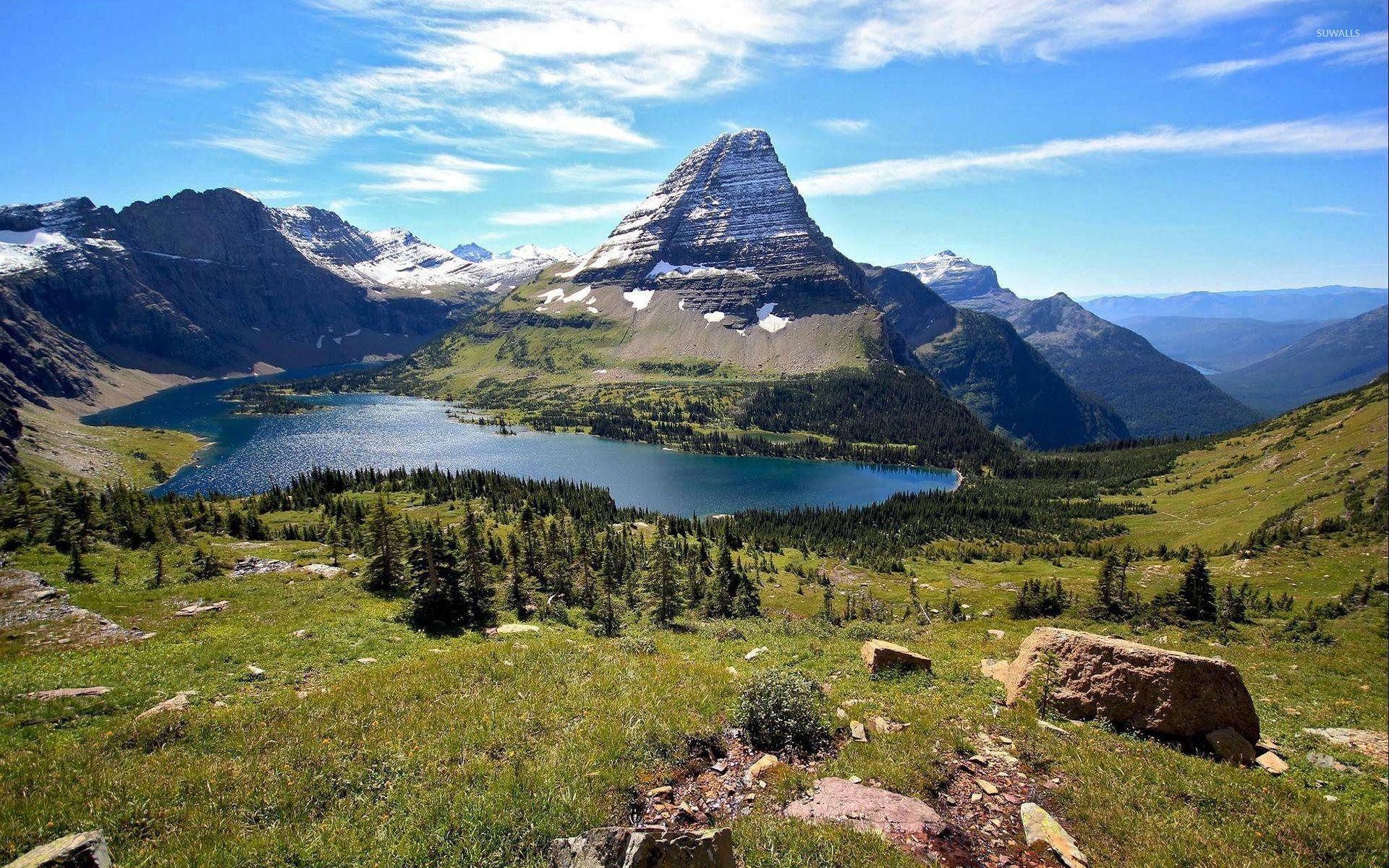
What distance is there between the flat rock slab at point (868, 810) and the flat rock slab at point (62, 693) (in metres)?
17.8

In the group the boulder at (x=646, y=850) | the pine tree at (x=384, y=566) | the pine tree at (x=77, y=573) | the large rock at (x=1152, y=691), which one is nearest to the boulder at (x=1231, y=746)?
the large rock at (x=1152, y=691)

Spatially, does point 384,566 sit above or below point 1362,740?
above

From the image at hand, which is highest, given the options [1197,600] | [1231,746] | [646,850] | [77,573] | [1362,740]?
[646,850]

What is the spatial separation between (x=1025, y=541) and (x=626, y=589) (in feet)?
370

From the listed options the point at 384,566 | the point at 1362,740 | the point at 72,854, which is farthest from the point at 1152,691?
the point at 384,566

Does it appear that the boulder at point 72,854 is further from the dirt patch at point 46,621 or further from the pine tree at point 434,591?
the pine tree at point 434,591

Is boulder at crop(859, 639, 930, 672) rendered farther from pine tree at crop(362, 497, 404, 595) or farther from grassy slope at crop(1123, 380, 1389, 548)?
grassy slope at crop(1123, 380, 1389, 548)

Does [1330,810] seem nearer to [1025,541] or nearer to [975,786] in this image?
[975,786]

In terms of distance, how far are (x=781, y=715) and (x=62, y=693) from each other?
18.3 meters

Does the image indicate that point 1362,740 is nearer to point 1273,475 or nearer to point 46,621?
point 46,621

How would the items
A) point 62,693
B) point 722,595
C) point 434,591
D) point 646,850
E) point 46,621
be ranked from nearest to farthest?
point 646,850, point 62,693, point 46,621, point 434,591, point 722,595

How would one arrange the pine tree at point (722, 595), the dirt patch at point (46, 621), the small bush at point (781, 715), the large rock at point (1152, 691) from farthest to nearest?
1. the pine tree at point (722, 595)
2. the dirt patch at point (46, 621)
3. the large rock at point (1152, 691)
4. the small bush at point (781, 715)

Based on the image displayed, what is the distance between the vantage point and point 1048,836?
9.71m

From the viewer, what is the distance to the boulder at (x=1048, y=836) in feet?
30.1
